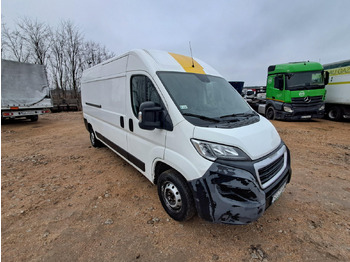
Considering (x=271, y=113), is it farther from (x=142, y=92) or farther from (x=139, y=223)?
(x=139, y=223)

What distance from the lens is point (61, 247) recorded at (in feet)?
6.61

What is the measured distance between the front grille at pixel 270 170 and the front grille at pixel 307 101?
8830 mm

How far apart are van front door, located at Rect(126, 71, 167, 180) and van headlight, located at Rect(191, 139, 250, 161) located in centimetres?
64

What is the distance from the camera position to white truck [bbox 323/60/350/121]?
9641 millimetres

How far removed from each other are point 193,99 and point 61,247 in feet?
7.81

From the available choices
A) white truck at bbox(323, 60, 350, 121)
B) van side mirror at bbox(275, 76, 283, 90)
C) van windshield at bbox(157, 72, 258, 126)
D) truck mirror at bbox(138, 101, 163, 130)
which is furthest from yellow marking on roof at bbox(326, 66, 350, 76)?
truck mirror at bbox(138, 101, 163, 130)

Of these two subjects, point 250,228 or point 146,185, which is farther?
point 146,185

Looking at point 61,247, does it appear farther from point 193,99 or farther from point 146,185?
point 193,99

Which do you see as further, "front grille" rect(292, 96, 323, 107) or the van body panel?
"front grille" rect(292, 96, 323, 107)

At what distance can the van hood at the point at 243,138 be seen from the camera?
1856 millimetres

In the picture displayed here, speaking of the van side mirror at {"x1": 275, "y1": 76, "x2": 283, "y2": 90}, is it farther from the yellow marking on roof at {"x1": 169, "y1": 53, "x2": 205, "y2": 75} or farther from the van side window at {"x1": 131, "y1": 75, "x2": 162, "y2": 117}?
the van side window at {"x1": 131, "y1": 75, "x2": 162, "y2": 117}

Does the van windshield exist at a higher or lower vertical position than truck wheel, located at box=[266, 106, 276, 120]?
higher

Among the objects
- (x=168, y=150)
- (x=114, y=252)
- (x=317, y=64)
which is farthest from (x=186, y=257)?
(x=317, y=64)

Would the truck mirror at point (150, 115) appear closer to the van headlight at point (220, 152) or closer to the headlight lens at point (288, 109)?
the van headlight at point (220, 152)
